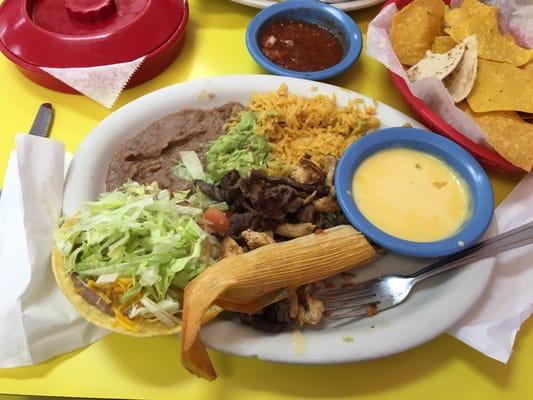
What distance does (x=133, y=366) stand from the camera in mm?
1201

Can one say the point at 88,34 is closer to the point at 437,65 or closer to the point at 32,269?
the point at 32,269

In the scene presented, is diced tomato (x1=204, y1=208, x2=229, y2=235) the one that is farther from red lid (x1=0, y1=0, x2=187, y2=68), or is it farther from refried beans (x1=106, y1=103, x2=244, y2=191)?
red lid (x1=0, y1=0, x2=187, y2=68)

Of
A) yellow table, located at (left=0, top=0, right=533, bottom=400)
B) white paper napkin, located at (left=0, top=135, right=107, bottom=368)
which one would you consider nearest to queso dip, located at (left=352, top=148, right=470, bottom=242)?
yellow table, located at (left=0, top=0, right=533, bottom=400)

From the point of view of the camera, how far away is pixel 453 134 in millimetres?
1546

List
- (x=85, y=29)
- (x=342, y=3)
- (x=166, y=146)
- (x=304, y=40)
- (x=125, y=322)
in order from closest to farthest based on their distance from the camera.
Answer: (x=125, y=322) → (x=166, y=146) → (x=85, y=29) → (x=304, y=40) → (x=342, y=3)

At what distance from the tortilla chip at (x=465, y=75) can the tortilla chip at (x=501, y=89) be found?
2 centimetres

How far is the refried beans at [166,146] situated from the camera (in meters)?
1.45

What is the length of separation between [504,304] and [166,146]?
98 cm

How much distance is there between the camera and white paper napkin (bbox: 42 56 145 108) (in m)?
1.64

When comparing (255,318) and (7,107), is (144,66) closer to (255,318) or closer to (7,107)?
(7,107)

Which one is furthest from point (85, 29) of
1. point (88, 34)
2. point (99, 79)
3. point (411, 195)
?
point (411, 195)

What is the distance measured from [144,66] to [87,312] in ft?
2.97

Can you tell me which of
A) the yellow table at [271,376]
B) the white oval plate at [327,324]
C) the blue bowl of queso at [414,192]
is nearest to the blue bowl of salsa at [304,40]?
the white oval plate at [327,324]

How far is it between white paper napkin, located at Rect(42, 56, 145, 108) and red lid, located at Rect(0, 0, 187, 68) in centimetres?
3
